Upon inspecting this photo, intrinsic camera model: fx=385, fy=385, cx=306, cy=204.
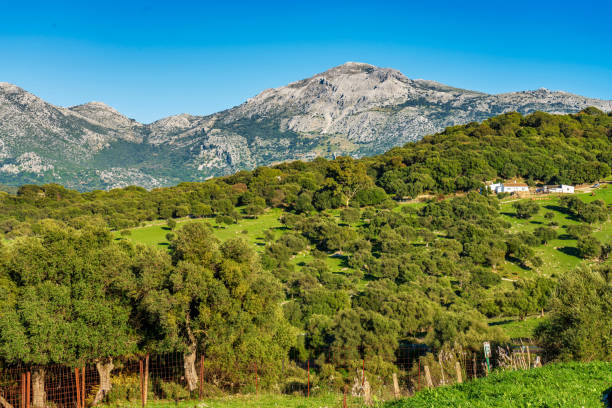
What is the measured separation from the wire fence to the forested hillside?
0.66m

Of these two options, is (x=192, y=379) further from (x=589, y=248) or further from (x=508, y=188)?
(x=508, y=188)

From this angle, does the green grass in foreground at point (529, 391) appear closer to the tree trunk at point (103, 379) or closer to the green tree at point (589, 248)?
the tree trunk at point (103, 379)

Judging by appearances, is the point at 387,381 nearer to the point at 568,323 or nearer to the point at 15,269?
the point at 568,323

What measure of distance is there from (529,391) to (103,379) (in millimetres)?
16651

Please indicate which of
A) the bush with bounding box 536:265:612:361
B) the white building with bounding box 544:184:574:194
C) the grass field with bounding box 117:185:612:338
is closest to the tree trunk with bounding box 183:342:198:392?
the bush with bounding box 536:265:612:361

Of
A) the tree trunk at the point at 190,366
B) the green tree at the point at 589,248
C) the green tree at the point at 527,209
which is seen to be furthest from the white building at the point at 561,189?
the tree trunk at the point at 190,366

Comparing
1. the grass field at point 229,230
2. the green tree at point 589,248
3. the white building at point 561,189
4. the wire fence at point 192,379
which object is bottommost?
the wire fence at point 192,379

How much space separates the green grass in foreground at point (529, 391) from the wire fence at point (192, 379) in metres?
2.84

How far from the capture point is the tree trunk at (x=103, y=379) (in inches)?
639

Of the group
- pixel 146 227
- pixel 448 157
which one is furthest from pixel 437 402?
pixel 448 157

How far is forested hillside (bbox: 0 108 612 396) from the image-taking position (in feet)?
57.1

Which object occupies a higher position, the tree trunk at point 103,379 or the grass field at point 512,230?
the grass field at point 512,230

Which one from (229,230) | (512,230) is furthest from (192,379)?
(512,230)

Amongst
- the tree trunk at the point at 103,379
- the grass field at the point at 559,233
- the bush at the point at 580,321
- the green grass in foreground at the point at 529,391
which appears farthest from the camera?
the grass field at the point at 559,233
